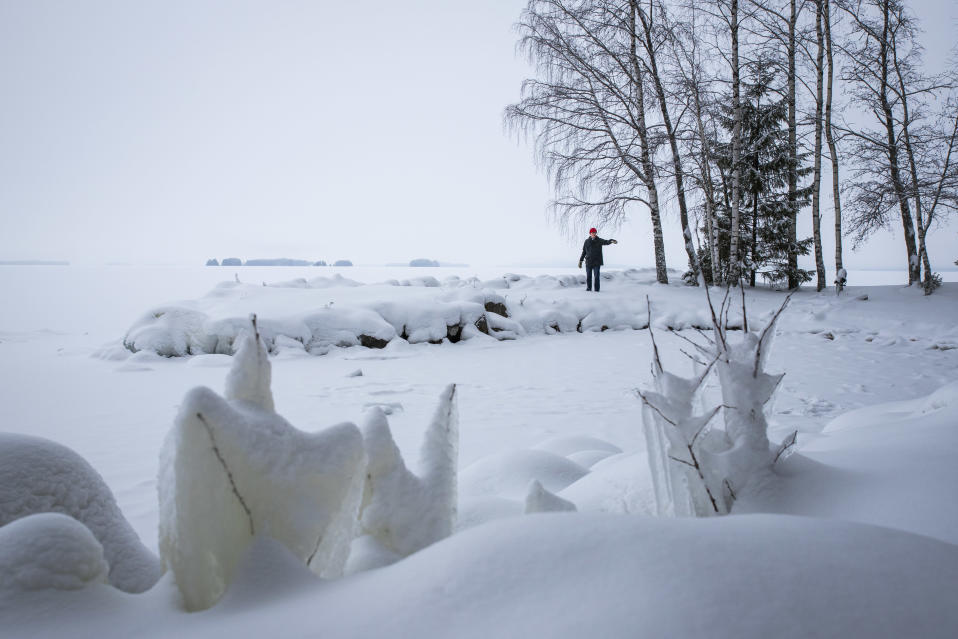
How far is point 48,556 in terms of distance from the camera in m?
0.82

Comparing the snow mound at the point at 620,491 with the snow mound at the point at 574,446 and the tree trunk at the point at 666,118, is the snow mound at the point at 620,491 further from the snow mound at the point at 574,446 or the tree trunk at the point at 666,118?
the tree trunk at the point at 666,118

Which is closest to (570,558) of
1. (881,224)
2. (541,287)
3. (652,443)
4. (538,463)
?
(652,443)

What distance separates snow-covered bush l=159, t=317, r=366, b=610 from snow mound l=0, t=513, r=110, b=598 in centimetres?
11

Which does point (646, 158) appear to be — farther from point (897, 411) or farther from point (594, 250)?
point (897, 411)

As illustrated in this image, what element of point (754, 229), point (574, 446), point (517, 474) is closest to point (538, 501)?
point (517, 474)

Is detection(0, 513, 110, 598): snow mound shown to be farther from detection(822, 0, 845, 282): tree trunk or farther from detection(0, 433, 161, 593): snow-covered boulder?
detection(822, 0, 845, 282): tree trunk

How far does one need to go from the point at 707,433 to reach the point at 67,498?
1578mm

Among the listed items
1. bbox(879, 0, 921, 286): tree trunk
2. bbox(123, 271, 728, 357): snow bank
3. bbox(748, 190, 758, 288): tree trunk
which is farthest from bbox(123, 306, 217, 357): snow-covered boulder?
bbox(879, 0, 921, 286): tree trunk

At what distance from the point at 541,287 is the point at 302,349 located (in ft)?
24.5

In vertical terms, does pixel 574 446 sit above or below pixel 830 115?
below

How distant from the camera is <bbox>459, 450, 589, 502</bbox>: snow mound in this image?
2027 millimetres

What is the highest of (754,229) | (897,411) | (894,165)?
(894,165)

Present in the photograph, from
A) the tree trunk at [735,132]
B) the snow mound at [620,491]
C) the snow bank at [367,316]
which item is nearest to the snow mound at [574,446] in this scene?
the snow mound at [620,491]

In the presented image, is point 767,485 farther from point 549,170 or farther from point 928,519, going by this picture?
point 549,170
